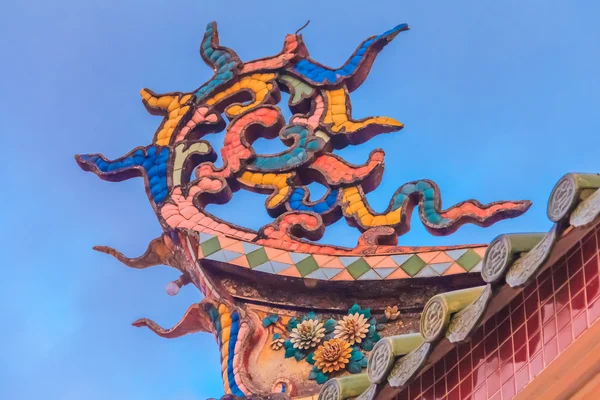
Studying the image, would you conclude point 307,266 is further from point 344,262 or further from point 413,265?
point 413,265

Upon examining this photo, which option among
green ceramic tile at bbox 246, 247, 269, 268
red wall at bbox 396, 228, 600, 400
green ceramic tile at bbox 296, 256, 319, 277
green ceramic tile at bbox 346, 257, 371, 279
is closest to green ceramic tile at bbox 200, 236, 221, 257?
green ceramic tile at bbox 246, 247, 269, 268

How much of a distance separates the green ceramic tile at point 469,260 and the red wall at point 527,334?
2.47 meters

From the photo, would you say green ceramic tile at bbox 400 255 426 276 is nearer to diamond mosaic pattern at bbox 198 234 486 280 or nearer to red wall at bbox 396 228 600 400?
diamond mosaic pattern at bbox 198 234 486 280

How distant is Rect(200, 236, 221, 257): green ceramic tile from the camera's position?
7843 mm

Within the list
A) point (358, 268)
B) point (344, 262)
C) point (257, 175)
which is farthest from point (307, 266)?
point (257, 175)

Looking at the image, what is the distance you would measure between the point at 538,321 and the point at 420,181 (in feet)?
12.3

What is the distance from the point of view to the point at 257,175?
880 cm

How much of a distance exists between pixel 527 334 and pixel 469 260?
283cm

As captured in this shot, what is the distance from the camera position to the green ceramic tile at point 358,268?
741 centimetres

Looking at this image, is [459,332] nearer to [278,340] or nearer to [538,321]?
[538,321]

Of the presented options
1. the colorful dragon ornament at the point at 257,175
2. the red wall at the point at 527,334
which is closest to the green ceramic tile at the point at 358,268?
the colorful dragon ornament at the point at 257,175

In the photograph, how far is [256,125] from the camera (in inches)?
362

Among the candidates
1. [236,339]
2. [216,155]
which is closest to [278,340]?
[236,339]

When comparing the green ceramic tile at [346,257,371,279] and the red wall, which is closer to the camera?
the red wall
